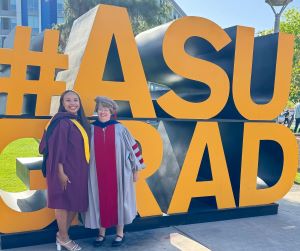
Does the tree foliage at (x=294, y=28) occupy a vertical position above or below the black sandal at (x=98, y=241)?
above

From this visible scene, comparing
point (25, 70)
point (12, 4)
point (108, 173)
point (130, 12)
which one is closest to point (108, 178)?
point (108, 173)

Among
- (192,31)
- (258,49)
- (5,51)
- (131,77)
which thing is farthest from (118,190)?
(258,49)

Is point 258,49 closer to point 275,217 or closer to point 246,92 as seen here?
point 246,92

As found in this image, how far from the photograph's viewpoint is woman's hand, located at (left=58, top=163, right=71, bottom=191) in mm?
3203

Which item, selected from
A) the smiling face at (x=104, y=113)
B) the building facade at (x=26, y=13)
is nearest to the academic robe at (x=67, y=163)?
the smiling face at (x=104, y=113)

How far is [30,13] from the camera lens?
137ft

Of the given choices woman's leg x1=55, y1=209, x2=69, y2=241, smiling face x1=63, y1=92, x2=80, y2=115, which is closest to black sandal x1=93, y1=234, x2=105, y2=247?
woman's leg x1=55, y1=209, x2=69, y2=241

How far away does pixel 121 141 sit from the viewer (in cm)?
349

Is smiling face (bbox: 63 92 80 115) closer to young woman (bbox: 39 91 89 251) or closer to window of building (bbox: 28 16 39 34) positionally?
young woman (bbox: 39 91 89 251)

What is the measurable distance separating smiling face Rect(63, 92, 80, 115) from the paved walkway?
1445mm

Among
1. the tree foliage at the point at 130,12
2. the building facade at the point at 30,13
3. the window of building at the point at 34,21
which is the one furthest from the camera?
the window of building at the point at 34,21

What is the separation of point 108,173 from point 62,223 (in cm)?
66

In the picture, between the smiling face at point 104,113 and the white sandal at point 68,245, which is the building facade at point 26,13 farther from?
the white sandal at point 68,245

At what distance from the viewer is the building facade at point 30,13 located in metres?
40.7
